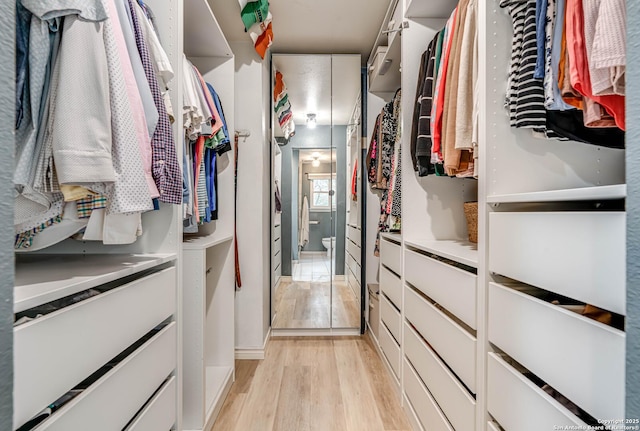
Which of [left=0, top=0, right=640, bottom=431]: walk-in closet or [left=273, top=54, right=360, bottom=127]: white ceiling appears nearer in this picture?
[left=0, top=0, right=640, bottom=431]: walk-in closet

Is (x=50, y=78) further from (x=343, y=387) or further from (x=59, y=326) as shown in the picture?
(x=343, y=387)

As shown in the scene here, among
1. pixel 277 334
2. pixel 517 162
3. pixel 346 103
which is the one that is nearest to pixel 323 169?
pixel 346 103

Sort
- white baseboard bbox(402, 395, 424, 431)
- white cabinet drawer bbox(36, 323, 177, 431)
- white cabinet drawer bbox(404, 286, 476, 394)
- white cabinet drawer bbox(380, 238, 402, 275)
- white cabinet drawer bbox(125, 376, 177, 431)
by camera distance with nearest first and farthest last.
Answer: white cabinet drawer bbox(36, 323, 177, 431) → white cabinet drawer bbox(125, 376, 177, 431) → white cabinet drawer bbox(404, 286, 476, 394) → white baseboard bbox(402, 395, 424, 431) → white cabinet drawer bbox(380, 238, 402, 275)

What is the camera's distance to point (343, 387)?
2004 mm

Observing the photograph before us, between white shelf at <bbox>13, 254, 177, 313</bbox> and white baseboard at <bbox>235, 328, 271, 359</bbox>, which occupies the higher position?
white shelf at <bbox>13, 254, 177, 313</bbox>

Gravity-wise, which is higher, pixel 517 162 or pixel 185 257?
pixel 517 162

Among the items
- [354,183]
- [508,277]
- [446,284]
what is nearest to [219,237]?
[446,284]

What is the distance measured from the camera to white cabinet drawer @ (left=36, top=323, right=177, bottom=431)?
26.8 inches

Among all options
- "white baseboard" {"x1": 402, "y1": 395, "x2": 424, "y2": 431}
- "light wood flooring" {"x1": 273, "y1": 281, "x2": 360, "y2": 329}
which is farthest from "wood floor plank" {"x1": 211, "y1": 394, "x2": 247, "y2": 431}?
"light wood flooring" {"x1": 273, "y1": 281, "x2": 360, "y2": 329}

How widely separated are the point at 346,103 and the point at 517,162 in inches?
81.4

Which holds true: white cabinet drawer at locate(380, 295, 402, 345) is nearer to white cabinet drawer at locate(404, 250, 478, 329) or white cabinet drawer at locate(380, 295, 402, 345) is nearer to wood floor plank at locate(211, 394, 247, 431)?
white cabinet drawer at locate(404, 250, 478, 329)

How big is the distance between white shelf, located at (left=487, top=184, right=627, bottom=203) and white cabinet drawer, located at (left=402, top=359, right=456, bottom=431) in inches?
33.9

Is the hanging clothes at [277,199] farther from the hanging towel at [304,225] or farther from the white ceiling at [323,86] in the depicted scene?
the white ceiling at [323,86]

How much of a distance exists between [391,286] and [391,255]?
0.18 meters
